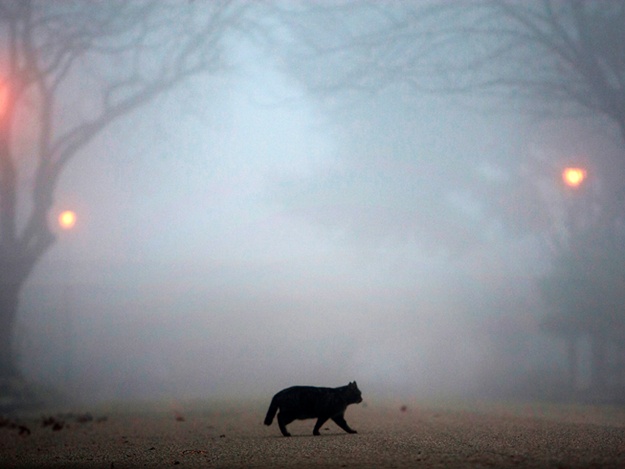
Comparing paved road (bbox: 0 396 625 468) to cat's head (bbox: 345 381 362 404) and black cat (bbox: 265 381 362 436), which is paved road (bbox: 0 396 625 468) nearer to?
black cat (bbox: 265 381 362 436)

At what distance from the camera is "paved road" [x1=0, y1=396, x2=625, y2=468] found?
742 centimetres

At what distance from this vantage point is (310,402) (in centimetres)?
988

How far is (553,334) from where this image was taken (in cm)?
3228

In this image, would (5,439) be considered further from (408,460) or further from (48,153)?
(48,153)

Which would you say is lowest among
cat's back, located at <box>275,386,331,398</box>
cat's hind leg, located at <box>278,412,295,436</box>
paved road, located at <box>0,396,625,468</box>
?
paved road, located at <box>0,396,625,468</box>

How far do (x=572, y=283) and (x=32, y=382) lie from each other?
2021 cm

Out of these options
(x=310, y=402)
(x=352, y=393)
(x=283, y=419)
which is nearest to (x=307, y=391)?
(x=310, y=402)

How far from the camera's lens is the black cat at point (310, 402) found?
988 centimetres

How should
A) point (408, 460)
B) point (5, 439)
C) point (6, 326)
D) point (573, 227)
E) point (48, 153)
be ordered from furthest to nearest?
point (573, 227) < point (48, 153) < point (6, 326) < point (5, 439) < point (408, 460)

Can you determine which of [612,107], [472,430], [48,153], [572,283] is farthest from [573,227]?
[472,430]

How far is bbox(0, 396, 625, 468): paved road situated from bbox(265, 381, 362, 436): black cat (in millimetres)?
276

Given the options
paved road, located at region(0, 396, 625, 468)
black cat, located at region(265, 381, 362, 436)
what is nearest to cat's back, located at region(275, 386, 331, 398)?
black cat, located at region(265, 381, 362, 436)

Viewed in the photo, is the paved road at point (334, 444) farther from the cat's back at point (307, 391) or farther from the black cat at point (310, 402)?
the cat's back at point (307, 391)

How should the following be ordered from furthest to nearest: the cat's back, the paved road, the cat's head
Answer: the cat's head < the cat's back < the paved road
